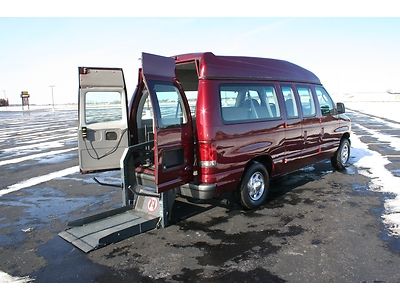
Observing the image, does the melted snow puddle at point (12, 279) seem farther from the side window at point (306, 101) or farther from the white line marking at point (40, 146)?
the white line marking at point (40, 146)

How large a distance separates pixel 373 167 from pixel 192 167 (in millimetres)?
5831

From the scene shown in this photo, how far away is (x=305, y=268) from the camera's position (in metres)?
3.66

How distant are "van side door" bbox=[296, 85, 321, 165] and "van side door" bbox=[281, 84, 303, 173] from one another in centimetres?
18

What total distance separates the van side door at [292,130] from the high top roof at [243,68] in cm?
30

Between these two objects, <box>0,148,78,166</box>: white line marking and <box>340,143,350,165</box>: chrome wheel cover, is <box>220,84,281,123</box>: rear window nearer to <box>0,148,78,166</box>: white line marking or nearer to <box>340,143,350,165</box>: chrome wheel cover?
<box>340,143,350,165</box>: chrome wheel cover

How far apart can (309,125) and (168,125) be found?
3466mm

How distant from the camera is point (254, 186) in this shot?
5.61m

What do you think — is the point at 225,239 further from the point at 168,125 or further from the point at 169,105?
the point at 169,105

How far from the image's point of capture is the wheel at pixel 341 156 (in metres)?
8.25

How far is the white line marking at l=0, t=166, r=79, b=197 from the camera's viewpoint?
7.24 meters

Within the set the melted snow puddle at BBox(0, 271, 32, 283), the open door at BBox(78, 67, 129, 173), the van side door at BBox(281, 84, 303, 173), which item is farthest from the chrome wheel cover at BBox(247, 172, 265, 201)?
the melted snow puddle at BBox(0, 271, 32, 283)

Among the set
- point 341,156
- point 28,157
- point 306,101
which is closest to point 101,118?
point 306,101

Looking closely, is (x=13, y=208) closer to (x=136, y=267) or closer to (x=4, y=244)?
(x=4, y=244)
